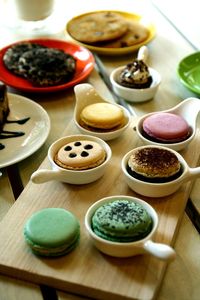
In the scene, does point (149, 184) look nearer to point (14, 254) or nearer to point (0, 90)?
point (14, 254)

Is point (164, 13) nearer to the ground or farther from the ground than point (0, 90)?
nearer to the ground

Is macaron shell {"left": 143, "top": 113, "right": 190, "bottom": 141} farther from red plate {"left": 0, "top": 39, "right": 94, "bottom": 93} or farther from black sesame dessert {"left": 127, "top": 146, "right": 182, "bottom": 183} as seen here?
red plate {"left": 0, "top": 39, "right": 94, "bottom": 93}

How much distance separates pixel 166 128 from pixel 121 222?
298 millimetres

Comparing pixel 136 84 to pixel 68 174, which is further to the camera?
pixel 136 84

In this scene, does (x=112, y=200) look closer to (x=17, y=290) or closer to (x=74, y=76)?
(x=17, y=290)

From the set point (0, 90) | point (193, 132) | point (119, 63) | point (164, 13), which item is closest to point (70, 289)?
point (193, 132)

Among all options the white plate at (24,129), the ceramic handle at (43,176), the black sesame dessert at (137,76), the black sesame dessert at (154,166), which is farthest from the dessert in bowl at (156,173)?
the black sesame dessert at (137,76)

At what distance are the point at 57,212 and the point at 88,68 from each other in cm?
61

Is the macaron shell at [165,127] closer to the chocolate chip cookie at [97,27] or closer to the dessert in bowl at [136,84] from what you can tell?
the dessert in bowl at [136,84]

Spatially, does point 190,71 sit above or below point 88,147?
below

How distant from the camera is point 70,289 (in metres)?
0.68

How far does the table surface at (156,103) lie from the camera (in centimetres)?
71

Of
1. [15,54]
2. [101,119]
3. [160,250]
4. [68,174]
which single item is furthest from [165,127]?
[15,54]

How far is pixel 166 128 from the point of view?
94cm
